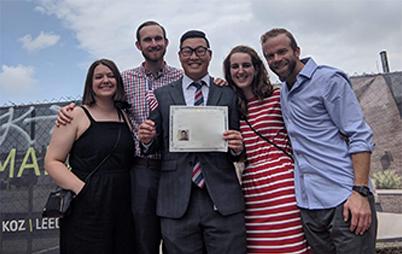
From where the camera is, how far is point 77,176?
2568 mm

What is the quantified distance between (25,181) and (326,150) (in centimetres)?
367

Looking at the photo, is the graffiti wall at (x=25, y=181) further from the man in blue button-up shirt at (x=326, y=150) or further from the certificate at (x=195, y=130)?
the man in blue button-up shirt at (x=326, y=150)

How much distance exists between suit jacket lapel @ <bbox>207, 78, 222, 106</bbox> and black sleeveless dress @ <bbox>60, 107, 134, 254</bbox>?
2.20 feet

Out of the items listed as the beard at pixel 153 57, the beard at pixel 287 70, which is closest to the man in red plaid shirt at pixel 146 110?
the beard at pixel 153 57

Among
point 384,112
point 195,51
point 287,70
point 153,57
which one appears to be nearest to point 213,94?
point 195,51

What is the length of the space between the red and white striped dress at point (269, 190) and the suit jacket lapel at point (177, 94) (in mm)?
444

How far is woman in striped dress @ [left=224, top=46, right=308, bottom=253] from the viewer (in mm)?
2391

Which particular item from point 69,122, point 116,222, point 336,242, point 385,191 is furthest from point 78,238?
point 385,191

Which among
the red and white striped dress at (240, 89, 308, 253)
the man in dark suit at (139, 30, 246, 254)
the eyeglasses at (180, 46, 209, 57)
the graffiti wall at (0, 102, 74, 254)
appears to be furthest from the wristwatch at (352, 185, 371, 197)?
the graffiti wall at (0, 102, 74, 254)

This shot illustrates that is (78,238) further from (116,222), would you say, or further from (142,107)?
(142,107)

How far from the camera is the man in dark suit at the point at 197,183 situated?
229 cm

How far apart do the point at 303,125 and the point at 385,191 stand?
270 centimetres

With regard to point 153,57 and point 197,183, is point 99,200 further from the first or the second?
point 153,57

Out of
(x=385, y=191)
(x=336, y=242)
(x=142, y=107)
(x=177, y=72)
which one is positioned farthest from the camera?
(x=385, y=191)
